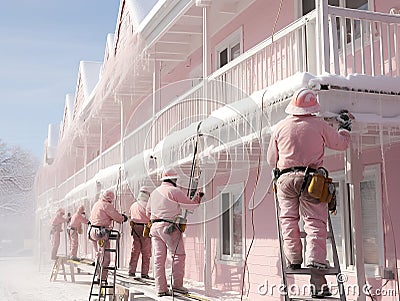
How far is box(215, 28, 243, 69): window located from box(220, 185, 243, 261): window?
2.95 meters

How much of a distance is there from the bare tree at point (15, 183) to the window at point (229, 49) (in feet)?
167

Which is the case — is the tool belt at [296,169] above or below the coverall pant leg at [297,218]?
above

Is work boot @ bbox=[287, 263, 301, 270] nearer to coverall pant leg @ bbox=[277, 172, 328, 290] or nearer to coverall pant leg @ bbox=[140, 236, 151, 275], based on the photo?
coverall pant leg @ bbox=[277, 172, 328, 290]

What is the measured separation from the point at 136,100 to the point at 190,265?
5.88 m

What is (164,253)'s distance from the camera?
969cm

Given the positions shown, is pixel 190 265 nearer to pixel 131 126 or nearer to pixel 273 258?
pixel 273 258

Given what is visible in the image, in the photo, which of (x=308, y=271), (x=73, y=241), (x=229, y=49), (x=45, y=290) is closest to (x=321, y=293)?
(x=308, y=271)

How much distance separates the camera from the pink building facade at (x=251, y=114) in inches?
278

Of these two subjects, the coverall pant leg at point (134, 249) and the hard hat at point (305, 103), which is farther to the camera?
the coverall pant leg at point (134, 249)

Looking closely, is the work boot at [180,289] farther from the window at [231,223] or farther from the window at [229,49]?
Result: the window at [229,49]

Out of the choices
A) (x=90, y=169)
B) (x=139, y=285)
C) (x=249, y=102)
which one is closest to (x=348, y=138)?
(x=249, y=102)

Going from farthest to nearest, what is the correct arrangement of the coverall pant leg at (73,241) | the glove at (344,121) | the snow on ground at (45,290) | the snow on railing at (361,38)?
the coverall pant leg at (73,241)
the snow on ground at (45,290)
the snow on railing at (361,38)
the glove at (344,121)

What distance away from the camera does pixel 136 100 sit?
18812mm

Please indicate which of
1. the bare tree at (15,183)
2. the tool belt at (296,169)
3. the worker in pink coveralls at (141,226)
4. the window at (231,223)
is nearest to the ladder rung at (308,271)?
the tool belt at (296,169)
